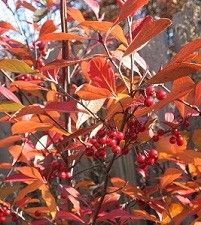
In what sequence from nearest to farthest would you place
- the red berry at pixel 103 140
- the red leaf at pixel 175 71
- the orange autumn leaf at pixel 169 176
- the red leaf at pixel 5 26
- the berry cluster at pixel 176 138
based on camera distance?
the red leaf at pixel 175 71, the red berry at pixel 103 140, the berry cluster at pixel 176 138, the orange autumn leaf at pixel 169 176, the red leaf at pixel 5 26

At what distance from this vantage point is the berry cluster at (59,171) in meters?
1.39

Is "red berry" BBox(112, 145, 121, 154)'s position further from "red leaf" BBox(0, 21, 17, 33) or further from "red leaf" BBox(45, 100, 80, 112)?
"red leaf" BBox(0, 21, 17, 33)

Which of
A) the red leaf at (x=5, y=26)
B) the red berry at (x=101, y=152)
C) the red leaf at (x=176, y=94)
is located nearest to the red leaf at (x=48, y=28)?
the red leaf at (x=5, y=26)

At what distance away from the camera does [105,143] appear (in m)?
1.12

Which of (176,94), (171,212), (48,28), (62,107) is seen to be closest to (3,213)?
(171,212)

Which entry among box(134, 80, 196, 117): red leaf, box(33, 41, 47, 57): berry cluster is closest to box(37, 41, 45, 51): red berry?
box(33, 41, 47, 57): berry cluster

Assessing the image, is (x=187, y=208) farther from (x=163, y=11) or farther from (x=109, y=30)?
(x=163, y=11)

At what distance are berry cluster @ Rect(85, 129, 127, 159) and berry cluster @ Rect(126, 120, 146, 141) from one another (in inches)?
1.0

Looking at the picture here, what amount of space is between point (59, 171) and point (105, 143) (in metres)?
0.35

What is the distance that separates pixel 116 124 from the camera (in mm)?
1199

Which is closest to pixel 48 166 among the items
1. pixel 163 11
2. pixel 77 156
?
pixel 77 156

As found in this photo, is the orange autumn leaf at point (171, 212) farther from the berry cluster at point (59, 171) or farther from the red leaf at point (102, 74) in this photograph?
the red leaf at point (102, 74)

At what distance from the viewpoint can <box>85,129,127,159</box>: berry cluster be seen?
3.56ft

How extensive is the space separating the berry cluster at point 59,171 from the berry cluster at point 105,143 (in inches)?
7.1
